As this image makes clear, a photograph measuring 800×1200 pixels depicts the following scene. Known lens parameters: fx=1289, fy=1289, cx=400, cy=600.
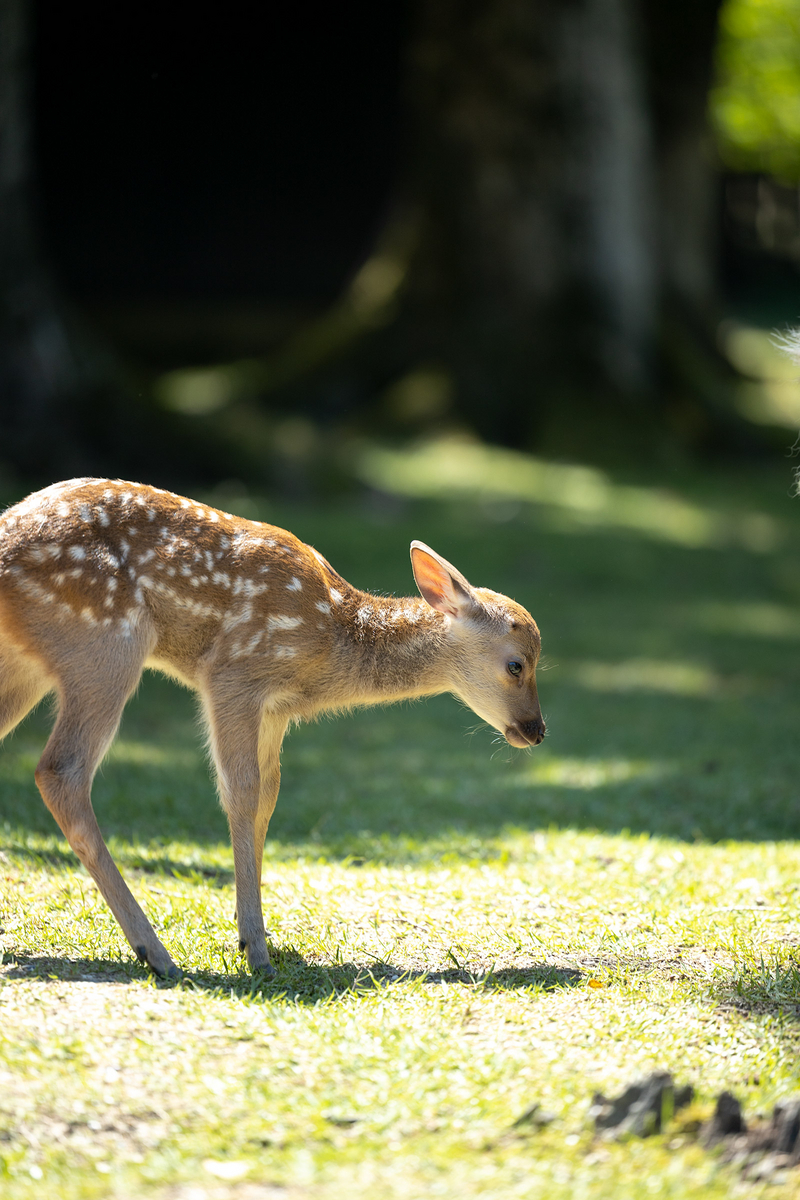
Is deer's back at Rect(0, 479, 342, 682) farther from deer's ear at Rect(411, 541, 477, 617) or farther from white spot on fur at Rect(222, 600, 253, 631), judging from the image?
deer's ear at Rect(411, 541, 477, 617)

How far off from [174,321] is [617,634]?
38.3ft

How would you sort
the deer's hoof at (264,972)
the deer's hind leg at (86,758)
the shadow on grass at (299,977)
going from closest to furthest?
1. the shadow on grass at (299,977)
2. the deer's hoof at (264,972)
3. the deer's hind leg at (86,758)

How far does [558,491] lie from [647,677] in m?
4.97

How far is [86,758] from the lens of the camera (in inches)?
163

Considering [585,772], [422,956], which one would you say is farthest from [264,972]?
[585,772]

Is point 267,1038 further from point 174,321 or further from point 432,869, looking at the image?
point 174,321

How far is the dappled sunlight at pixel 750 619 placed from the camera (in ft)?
35.7

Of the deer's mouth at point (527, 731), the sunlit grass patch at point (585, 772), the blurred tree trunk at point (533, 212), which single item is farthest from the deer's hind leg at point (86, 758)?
the blurred tree trunk at point (533, 212)

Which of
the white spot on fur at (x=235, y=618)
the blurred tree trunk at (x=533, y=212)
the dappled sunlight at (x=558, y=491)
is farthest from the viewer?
the blurred tree trunk at (x=533, y=212)

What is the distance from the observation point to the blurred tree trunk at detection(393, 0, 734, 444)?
15.4 metres

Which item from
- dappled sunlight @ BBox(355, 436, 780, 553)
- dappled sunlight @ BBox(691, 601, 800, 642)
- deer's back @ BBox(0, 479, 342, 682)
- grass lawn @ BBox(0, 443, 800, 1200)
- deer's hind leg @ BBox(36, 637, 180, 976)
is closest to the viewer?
grass lawn @ BBox(0, 443, 800, 1200)

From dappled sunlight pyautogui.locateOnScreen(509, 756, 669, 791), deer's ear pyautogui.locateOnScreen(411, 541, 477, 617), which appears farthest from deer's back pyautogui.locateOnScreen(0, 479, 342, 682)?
dappled sunlight pyautogui.locateOnScreen(509, 756, 669, 791)

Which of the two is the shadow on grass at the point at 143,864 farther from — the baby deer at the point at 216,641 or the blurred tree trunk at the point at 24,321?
the blurred tree trunk at the point at 24,321

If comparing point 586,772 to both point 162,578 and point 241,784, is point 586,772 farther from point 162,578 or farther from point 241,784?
point 162,578
